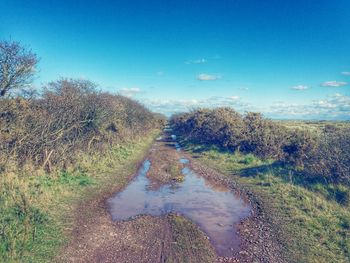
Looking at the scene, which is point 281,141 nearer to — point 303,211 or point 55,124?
point 303,211

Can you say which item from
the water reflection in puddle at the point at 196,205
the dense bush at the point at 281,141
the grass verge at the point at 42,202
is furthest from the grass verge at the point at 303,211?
the grass verge at the point at 42,202

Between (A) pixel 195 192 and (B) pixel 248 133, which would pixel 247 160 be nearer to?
(B) pixel 248 133

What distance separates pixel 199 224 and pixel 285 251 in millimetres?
4049

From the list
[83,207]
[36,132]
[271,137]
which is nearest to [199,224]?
[83,207]

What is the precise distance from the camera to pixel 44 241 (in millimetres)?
10453

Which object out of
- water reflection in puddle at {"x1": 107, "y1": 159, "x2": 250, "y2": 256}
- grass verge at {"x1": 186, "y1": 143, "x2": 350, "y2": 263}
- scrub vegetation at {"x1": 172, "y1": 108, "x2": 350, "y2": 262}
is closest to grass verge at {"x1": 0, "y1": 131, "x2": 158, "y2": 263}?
water reflection in puddle at {"x1": 107, "y1": 159, "x2": 250, "y2": 256}

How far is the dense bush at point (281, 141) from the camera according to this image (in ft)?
60.4

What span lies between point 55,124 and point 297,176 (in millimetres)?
18835

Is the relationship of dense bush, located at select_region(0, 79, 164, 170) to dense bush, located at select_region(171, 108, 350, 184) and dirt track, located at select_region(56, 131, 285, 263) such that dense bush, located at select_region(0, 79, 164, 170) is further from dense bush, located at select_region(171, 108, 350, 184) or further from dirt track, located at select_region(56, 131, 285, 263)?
dense bush, located at select_region(171, 108, 350, 184)

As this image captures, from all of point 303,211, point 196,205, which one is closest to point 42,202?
point 196,205

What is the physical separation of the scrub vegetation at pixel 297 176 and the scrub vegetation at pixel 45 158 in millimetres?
9748

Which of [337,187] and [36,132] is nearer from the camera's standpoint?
[337,187]

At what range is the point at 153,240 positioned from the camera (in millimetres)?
11289

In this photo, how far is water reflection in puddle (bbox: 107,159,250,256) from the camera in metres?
12.4
